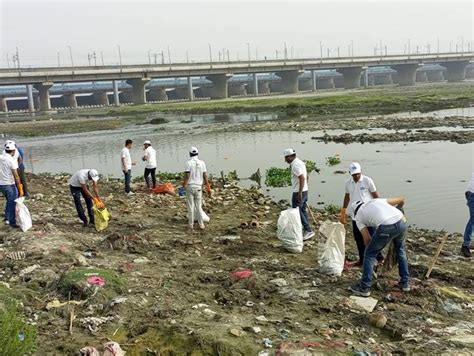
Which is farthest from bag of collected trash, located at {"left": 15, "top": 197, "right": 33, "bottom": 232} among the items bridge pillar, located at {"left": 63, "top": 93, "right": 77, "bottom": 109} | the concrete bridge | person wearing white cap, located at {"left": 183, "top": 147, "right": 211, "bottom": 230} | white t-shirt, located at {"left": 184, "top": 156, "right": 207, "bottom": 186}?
bridge pillar, located at {"left": 63, "top": 93, "right": 77, "bottom": 109}

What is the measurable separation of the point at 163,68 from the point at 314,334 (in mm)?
82280

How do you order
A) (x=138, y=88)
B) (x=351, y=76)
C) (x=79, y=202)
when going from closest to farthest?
(x=79, y=202) < (x=138, y=88) < (x=351, y=76)

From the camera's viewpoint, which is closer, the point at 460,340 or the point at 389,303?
the point at 460,340

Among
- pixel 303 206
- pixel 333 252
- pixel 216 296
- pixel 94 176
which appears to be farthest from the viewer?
pixel 94 176

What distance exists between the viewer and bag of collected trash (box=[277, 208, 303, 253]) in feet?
29.9

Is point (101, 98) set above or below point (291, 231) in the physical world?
above

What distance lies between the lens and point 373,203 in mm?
6676

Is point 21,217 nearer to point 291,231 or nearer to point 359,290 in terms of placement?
point 291,231

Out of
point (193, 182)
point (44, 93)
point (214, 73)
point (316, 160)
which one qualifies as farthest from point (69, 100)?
point (193, 182)

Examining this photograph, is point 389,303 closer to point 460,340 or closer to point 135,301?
point 460,340

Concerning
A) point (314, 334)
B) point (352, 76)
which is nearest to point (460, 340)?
point (314, 334)

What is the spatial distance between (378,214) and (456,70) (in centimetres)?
13616

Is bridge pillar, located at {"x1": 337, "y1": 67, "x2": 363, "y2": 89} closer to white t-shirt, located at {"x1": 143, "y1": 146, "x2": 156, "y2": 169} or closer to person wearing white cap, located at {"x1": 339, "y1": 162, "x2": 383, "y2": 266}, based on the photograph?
white t-shirt, located at {"x1": 143, "y1": 146, "x2": 156, "y2": 169}

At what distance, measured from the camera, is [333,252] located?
25.1ft
